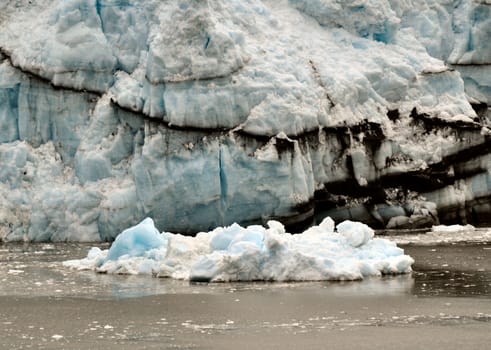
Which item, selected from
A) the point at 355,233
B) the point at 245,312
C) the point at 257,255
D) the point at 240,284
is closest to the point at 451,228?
the point at 355,233

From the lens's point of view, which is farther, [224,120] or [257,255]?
[224,120]

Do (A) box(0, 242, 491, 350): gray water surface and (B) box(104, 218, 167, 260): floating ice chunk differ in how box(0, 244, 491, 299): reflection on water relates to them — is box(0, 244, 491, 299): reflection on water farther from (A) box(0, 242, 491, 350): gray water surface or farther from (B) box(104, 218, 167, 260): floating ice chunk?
(B) box(104, 218, 167, 260): floating ice chunk

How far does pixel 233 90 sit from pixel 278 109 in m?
0.96

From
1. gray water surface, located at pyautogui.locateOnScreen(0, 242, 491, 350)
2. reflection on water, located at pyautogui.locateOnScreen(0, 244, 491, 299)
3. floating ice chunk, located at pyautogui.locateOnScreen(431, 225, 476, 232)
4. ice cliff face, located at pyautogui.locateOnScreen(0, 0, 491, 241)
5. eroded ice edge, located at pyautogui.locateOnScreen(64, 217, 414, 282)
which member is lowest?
gray water surface, located at pyautogui.locateOnScreen(0, 242, 491, 350)

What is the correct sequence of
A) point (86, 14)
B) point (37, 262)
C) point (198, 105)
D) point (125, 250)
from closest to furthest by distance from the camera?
point (125, 250) → point (37, 262) → point (198, 105) → point (86, 14)

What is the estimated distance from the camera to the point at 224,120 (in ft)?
66.4

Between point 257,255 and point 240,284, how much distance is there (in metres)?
0.56

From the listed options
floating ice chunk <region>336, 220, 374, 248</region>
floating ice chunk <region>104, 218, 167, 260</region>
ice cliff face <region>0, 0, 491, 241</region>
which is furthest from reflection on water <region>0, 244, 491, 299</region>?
ice cliff face <region>0, 0, 491, 241</region>

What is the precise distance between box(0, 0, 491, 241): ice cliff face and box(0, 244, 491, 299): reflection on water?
459cm

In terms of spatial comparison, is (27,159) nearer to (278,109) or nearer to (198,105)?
(198,105)

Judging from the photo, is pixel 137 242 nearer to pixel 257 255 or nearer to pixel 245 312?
pixel 257 255

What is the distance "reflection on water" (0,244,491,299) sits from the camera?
11.8m


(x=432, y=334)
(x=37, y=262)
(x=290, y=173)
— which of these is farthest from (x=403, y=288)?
(x=290, y=173)

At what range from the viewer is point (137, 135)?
2095 cm
